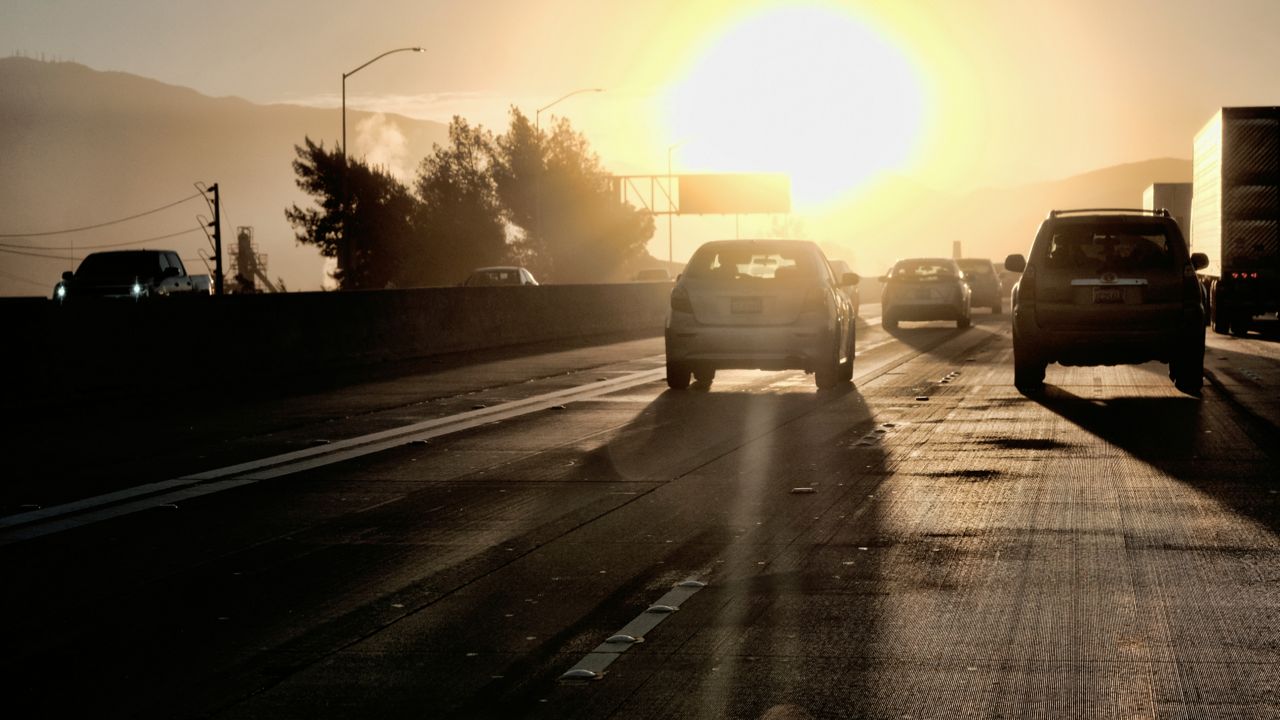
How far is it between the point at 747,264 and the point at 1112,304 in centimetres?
405

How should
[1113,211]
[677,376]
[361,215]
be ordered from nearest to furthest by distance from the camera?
[1113,211]
[677,376]
[361,215]

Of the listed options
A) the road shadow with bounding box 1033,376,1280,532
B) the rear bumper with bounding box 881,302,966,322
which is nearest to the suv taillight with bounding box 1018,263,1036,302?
the road shadow with bounding box 1033,376,1280,532

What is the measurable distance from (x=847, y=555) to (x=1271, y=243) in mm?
25933

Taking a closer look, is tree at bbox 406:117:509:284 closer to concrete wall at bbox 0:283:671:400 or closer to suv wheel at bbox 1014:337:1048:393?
concrete wall at bbox 0:283:671:400

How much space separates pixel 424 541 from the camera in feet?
29.1

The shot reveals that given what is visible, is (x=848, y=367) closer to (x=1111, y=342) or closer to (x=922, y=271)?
(x=1111, y=342)

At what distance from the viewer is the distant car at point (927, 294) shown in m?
36.6

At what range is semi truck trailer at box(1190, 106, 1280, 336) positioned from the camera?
31438 mm

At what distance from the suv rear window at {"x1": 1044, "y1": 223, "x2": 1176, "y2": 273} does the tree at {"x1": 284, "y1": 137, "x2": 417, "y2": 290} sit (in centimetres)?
7843

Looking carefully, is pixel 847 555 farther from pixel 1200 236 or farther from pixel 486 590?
pixel 1200 236

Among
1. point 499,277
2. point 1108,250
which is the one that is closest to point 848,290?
point 499,277

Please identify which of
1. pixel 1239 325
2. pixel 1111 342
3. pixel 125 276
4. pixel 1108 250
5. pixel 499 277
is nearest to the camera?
pixel 1111 342

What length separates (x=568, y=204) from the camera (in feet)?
355

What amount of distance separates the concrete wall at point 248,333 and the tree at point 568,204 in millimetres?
72066
